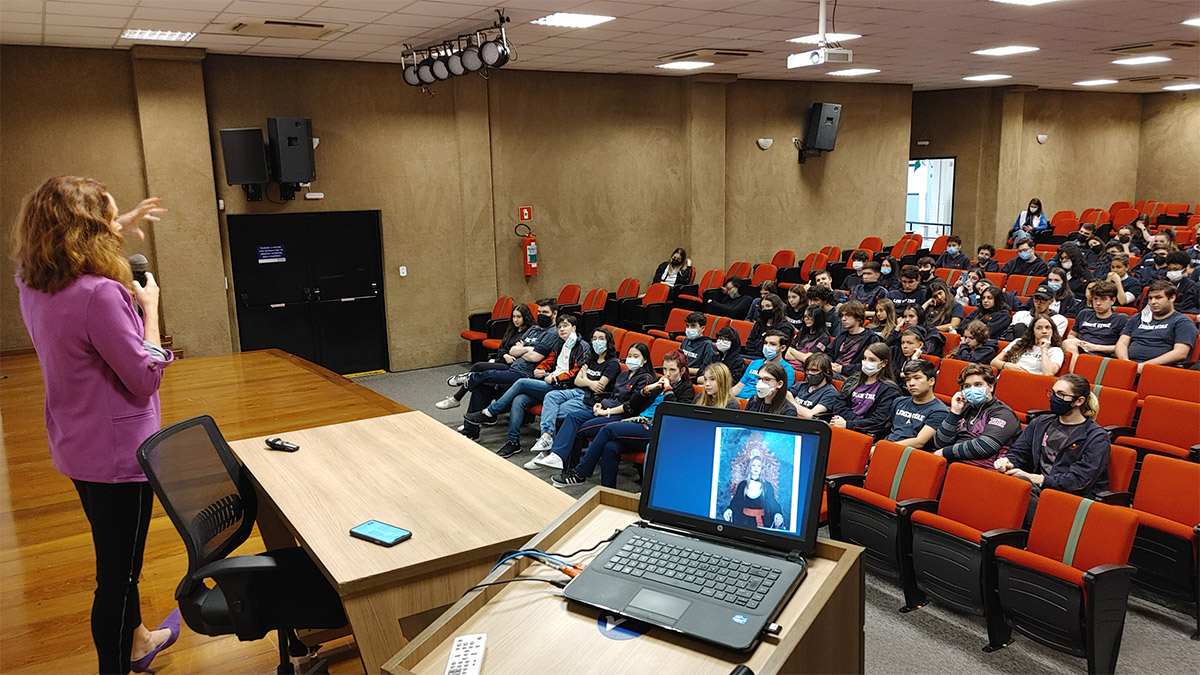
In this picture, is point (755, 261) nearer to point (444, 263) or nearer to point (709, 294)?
point (709, 294)

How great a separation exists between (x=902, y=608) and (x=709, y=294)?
267 inches

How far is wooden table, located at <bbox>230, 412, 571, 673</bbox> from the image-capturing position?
2.12 meters

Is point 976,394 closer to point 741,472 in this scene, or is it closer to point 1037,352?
point 1037,352

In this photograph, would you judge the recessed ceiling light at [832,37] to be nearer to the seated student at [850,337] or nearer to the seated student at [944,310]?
the seated student at [944,310]

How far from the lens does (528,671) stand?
142 centimetres

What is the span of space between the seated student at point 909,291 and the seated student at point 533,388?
134 inches

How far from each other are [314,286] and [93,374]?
24.6ft

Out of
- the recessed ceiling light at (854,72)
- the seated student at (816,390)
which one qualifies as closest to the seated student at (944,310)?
the seated student at (816,390)

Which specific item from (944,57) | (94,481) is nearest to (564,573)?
(94,481)

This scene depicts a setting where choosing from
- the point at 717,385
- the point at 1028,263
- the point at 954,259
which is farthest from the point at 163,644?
the point at 954,259

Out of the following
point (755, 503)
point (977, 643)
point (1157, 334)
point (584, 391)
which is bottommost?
point (977, 643)

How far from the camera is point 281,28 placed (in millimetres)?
7355

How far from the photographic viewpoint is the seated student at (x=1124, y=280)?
8711 millimetres

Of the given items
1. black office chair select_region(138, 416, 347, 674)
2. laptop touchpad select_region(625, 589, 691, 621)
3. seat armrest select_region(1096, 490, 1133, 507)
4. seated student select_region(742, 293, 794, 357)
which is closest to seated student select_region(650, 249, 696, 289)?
seated student select_region(742, 293, 794, 357)
